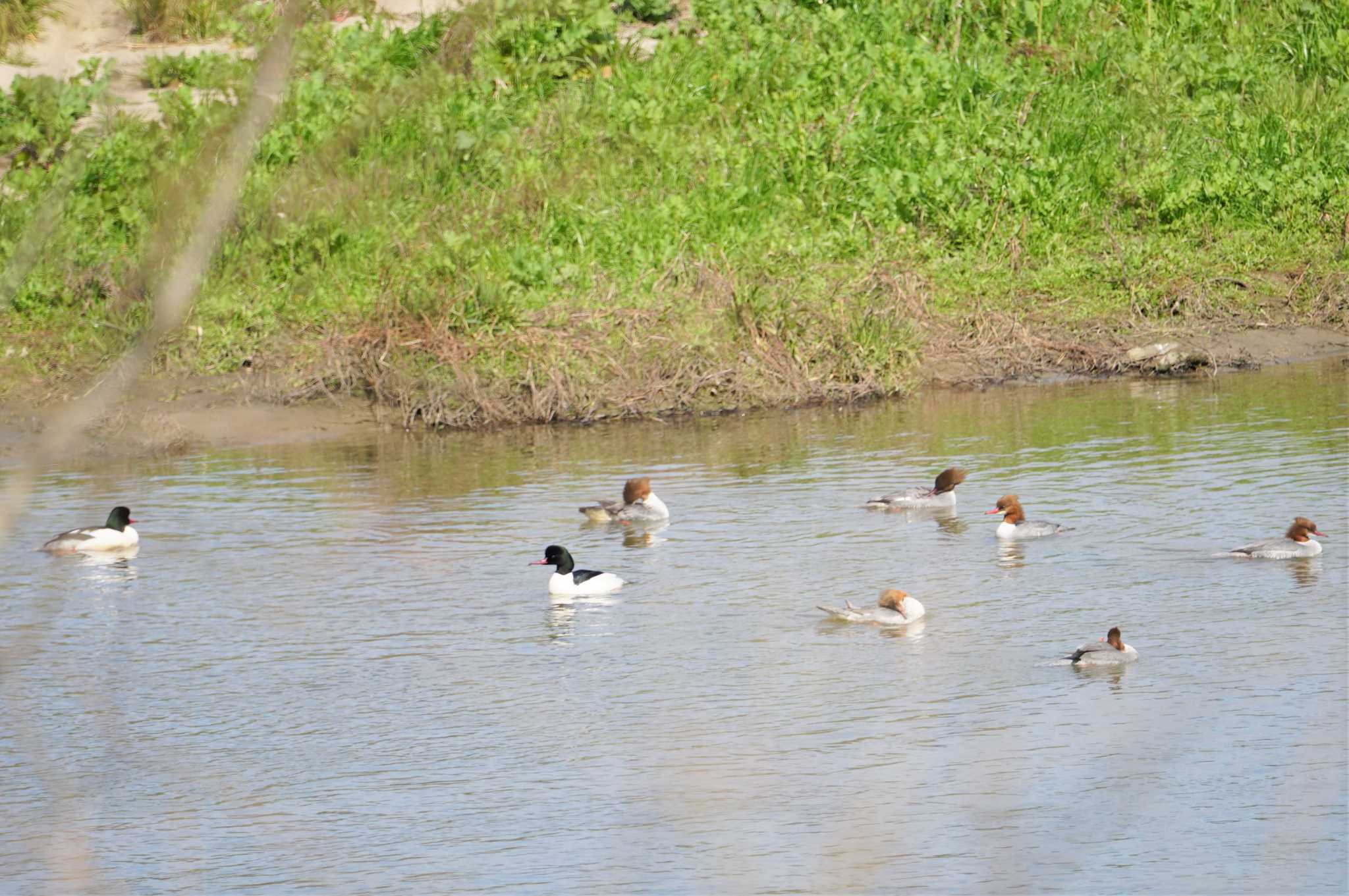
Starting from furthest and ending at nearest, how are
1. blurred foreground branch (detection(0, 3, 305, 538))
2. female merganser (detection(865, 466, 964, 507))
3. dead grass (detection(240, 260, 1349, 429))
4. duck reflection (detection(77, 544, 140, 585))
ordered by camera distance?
1. dead grass (detection(240, 260, 1349, 429))
2. female merganser (detection(865, 466, 964, 507))
3. duck reflection (detection(77, 544, 140, 585))
4. blurred foreground branch (detection(0, 3, 305, 538))

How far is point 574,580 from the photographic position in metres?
11.3

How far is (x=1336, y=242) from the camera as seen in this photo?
20.1 meters

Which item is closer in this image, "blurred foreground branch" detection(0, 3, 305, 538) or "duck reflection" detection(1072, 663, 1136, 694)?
"blurred foreground branch" detection(0, 3, 305, 538)

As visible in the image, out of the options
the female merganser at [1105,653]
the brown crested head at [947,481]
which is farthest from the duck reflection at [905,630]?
the brown crested head at [947,481]

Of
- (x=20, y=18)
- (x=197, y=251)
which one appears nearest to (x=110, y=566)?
(x=20, y=18)

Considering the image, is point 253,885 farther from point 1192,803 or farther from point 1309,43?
point 1309,43

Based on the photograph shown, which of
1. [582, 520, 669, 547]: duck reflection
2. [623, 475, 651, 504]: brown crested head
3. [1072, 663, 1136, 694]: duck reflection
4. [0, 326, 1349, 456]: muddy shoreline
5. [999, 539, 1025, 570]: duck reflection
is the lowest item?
[1072, 663, 1136, 694]: duck reflection

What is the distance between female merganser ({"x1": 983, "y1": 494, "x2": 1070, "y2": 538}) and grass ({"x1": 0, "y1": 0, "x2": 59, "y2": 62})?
986 centimetres

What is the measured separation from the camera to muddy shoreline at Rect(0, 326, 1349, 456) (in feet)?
54.2

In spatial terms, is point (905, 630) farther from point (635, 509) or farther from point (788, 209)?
point (788, 209)

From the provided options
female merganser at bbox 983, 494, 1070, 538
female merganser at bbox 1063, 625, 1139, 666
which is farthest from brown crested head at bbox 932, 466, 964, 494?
female merganser at bbox 1063, 625, 1139, 666

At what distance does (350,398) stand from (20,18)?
1488 cm

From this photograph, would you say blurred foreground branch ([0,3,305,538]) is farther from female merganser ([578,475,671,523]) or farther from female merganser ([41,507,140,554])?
female merganser ([578,475,671,523])

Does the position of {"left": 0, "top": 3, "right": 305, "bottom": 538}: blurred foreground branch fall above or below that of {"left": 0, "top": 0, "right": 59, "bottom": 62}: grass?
below
